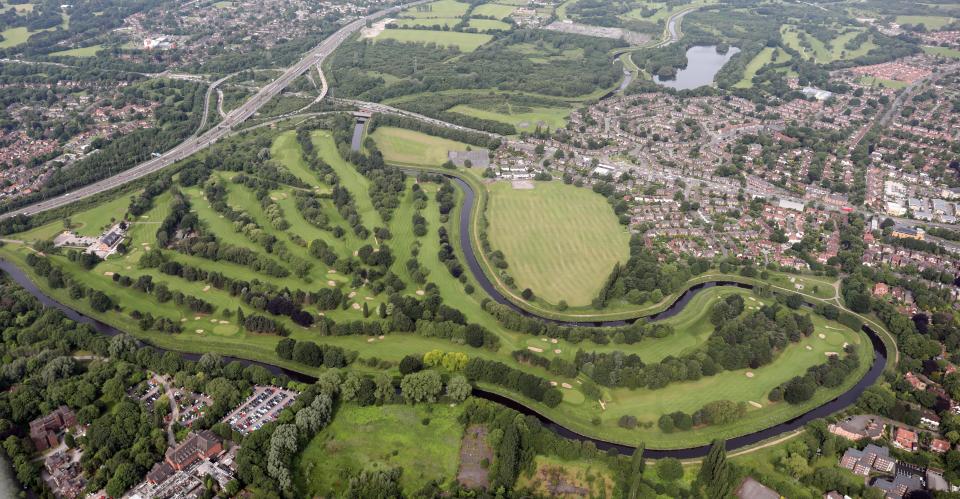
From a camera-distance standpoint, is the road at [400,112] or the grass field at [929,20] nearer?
the road at [400,112]

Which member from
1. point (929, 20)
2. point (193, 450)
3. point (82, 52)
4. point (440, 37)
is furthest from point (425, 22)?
point (193, 450)

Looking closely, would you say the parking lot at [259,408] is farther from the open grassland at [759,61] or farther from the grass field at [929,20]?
the grass field at [929,20]

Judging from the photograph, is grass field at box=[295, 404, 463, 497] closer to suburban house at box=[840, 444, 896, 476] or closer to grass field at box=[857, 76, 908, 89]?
suburban house at box=[840, 444, 896, 476]

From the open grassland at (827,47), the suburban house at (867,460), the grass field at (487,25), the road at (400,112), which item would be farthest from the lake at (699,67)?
the suburban house at (867,460)

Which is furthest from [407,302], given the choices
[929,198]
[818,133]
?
[818,133]

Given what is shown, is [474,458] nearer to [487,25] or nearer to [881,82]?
[881,82]

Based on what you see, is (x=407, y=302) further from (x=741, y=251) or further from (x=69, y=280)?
(x=741, y=251)
